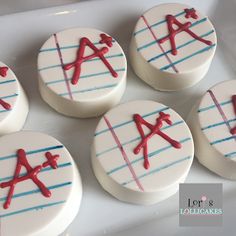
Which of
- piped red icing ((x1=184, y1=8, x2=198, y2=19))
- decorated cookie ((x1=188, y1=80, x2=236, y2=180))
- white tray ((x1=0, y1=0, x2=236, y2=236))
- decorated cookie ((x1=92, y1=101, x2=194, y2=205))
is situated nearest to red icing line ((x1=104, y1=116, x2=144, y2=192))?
decorated cookie ((x1=92, y1=101, x2=194, y2=205))

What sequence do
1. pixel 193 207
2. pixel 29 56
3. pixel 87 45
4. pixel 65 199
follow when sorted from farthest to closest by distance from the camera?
1. pixel 29 56
2. pixel 87 45
3. pixel 193 207
4. pixel 65 199

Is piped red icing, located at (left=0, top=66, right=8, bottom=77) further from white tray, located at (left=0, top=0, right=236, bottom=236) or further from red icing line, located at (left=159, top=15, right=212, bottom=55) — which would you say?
red icing line, located at (left=159, top=15, right=212, bottom=55)

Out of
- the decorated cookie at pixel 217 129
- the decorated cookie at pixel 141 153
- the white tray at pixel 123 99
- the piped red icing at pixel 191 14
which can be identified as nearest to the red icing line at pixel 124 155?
the decorated cookie at pixel 141 153

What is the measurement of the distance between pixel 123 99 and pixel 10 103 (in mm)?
353

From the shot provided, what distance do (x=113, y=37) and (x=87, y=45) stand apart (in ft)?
0.60

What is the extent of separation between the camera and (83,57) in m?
1.26

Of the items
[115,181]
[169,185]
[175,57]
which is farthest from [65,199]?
[175,57]

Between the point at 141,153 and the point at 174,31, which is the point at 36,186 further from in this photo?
the point at 174,31

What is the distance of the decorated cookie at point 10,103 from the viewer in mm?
1194

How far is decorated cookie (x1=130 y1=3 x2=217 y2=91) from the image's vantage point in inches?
50.6

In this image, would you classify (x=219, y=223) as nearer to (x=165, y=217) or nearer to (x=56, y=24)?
(x=165, y=217)

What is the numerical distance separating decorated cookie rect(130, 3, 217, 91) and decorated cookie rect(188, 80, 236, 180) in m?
0.11

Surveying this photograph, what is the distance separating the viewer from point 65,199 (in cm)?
107

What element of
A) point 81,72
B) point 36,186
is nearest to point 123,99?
point 81,72
